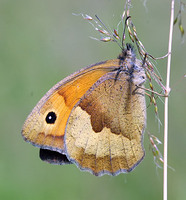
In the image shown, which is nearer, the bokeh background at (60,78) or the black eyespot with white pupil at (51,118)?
the black eyespot with white pupil at (51,118)

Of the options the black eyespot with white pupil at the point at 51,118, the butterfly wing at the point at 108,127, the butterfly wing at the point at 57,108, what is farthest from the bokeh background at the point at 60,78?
the black eyespot with white pupil at the point at 51,118

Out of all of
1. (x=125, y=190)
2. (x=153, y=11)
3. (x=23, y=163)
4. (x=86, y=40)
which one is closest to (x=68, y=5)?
(x=86, y=40)

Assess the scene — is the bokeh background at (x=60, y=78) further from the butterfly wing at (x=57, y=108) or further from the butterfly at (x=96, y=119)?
the butterfly wing at (x=57, y=108)

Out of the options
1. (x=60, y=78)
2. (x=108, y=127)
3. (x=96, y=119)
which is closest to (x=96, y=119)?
(x=96, y=119)

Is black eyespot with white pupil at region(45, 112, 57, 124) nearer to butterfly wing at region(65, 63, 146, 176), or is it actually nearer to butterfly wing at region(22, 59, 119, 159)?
butterfly wing at region(22, 59, 119, 159)

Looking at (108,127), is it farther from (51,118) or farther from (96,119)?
(51,118)

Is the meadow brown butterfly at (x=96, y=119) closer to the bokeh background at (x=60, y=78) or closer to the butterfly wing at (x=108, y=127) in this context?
the butterfly wing at (x=108, y=127)

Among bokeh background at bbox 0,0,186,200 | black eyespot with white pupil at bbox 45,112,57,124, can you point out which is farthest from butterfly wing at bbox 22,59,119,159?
bokeh background at bbox 0,0,186,200

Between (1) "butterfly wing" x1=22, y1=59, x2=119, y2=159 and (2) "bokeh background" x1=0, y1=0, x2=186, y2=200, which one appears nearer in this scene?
(1) "butterfly wing" x1=22, y1=59, x2=119, y2=159
